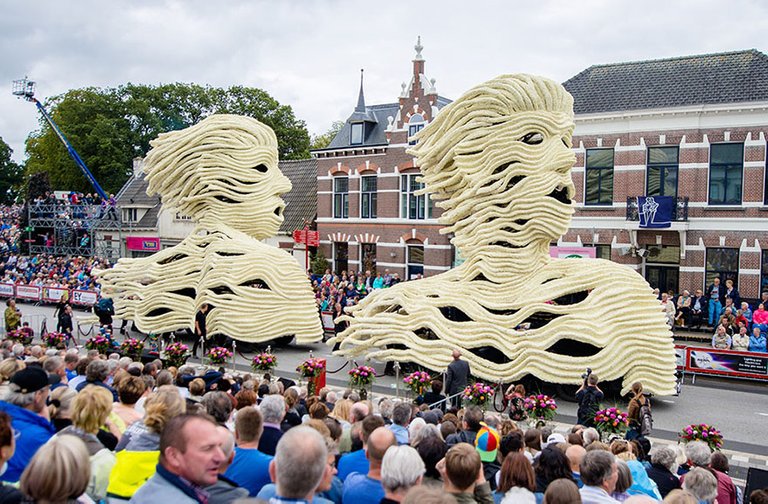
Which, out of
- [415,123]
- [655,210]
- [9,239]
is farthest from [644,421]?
[9,239]

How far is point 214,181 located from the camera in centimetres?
1925

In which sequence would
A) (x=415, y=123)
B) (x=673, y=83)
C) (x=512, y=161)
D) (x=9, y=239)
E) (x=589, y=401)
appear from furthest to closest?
(x=9, y=239) → (x=415, y=123) → (x=673, y=83) → (x=512, y=161) → (x=589, y=401)

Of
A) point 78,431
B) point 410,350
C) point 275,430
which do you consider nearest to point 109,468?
point 78,431

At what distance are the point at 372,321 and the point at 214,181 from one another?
6.78m

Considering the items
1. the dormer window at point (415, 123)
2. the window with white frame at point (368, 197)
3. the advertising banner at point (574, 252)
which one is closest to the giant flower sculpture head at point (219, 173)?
the dormer window at point (415, 123)

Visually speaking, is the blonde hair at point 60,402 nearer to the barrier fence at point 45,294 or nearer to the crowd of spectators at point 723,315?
the crowd of spectators at point 723,315

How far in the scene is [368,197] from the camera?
31.1 meters

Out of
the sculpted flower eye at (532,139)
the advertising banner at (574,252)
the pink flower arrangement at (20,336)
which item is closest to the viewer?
the sculpted flower eye at (532,139)

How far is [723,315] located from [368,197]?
16.7 meters

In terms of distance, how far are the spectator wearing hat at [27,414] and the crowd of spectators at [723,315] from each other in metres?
14.6

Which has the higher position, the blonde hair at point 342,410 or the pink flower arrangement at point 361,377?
the blonde hair at point 342,410

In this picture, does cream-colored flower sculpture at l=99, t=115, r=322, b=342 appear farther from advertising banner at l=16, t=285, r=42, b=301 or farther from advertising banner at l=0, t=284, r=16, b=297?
advertising banner at l=0, t=284, r=16, b=297

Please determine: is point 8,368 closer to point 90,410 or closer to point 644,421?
point 90,410

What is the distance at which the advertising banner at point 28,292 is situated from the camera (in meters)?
29.1
